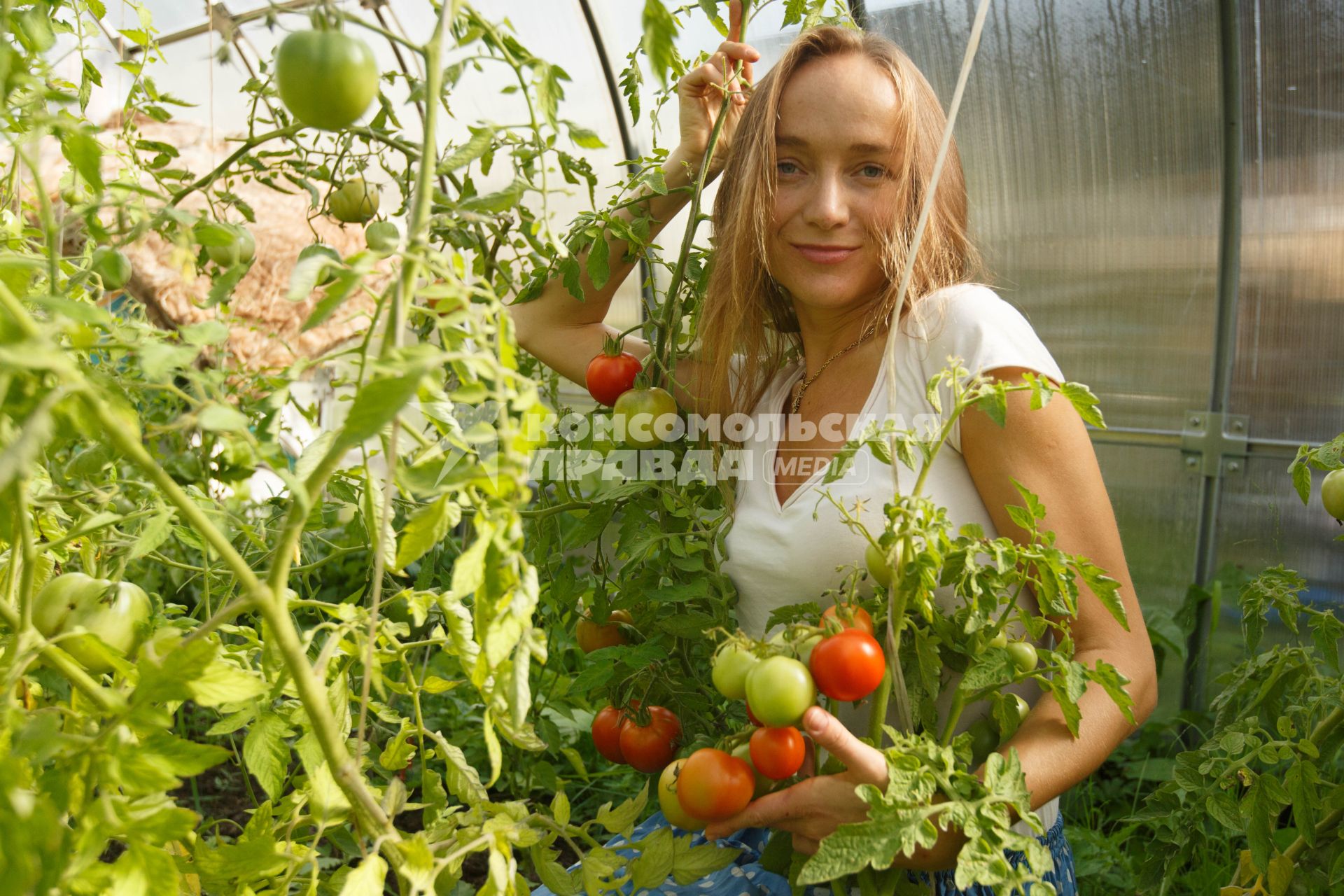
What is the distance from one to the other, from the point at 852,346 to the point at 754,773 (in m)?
0.62

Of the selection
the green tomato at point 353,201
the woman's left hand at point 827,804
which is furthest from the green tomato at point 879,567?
the green tomato at point 353,201

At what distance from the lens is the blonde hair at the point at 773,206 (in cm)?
124

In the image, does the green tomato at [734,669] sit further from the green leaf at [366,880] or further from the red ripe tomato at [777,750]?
the green leaf at [366,880]

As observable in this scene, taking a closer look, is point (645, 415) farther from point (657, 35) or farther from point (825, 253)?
point (657, 35)

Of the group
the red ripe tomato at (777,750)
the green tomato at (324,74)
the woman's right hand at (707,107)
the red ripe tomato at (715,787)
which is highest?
the woman's right hand at (707,107)

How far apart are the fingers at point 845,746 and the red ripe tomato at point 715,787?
0.11m

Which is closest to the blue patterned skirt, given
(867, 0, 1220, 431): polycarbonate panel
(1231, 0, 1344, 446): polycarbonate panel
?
(1231, 0, 1344, 446): polycarbonate panel

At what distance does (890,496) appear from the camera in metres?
1.16

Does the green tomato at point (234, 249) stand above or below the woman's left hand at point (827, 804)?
above

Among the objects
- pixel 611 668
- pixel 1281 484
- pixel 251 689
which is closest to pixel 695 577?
pixel 611 668

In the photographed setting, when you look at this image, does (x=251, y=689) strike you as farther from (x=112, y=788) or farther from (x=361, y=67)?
(x=361, y=67)

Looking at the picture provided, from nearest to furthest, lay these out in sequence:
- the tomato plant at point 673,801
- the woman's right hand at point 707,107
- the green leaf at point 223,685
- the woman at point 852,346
Result: the green leaf at point 223,685 → the tomato plant at point 673,801 → the woman at point 852,346 → the woman's right hand at point 707,107

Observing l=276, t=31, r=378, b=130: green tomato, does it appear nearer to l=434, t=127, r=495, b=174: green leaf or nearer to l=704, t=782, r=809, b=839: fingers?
l=434, t=127, r=495, b=174: green leaf

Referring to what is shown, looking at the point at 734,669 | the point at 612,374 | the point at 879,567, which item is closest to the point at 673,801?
the point at 734,669
